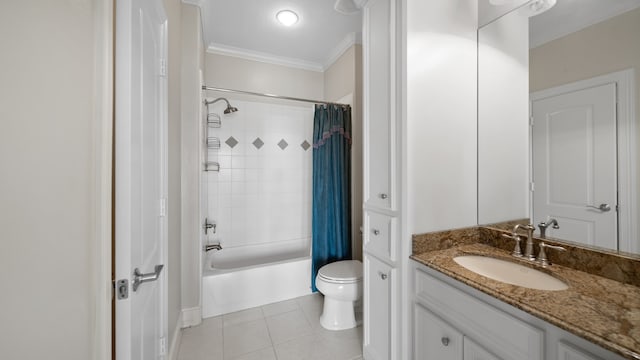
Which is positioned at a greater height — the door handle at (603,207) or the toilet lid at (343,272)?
the door handle at (603,207)

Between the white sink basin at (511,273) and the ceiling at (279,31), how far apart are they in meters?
2.15

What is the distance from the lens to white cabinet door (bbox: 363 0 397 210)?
1.34 meters

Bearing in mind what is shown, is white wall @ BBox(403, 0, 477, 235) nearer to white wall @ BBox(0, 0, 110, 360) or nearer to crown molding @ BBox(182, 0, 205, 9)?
white wall @ BBox(0, 0, 110, 360)

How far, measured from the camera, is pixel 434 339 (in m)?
1.14

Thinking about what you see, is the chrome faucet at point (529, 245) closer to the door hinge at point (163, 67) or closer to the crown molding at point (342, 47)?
the door hinge at point (163, 67)

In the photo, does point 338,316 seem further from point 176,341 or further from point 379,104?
point 379,104

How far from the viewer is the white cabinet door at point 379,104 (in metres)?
1.34

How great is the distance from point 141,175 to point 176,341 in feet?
4.83

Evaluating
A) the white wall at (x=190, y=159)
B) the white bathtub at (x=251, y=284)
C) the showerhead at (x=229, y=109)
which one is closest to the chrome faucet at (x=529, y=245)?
the white bathtub at (x=251, y=284)

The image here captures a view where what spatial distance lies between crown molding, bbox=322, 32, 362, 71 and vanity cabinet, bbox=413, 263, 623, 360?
7.46 ft

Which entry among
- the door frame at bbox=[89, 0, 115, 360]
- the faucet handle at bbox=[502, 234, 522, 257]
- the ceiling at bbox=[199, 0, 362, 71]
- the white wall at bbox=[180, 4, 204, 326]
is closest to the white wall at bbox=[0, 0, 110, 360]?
the door frame at bbox=[89, 0, 115, 360]

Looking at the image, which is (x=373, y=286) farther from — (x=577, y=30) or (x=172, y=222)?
(x=577, y=30)

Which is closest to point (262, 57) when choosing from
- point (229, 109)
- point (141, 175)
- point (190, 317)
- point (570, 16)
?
point (229, 109)

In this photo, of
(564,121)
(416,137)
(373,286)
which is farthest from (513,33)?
(373,286)
